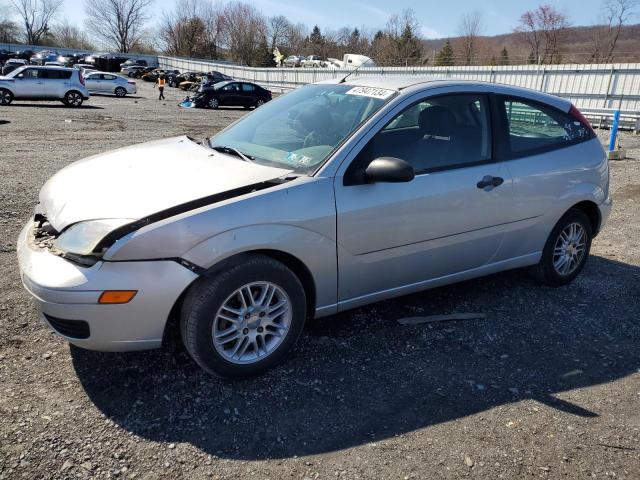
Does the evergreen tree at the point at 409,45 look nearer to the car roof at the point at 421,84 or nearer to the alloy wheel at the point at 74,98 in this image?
the alloy wheel at the point at 74,98

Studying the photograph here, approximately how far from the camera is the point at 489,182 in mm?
3773

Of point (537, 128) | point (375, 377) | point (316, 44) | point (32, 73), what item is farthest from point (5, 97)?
point (316, 44)

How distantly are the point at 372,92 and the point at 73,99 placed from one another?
23232 mm

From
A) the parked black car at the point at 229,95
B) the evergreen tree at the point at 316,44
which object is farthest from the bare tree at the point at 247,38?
the parked black car at the point at 229,95

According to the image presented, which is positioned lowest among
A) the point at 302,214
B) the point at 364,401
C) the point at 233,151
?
the point at 364,401

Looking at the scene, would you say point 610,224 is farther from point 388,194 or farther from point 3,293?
point 3,293

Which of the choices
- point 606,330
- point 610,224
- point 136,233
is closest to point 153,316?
point 136,233

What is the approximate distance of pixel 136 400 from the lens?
9.44ft

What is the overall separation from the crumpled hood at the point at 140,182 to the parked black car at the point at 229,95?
76.7ft

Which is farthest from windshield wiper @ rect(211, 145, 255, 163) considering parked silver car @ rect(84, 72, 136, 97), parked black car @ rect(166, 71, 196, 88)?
parked black car @ rect(166, 71, 196, 88)

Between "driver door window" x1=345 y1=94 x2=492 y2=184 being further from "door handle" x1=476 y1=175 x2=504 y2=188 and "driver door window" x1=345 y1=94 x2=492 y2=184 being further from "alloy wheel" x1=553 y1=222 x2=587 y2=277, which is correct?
"alloy wheel" x1=553 y1=222 x2=587 y2=277

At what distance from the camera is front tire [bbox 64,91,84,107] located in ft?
76.0

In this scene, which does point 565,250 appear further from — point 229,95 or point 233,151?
point 229,95

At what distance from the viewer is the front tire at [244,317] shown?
2.82 metres
